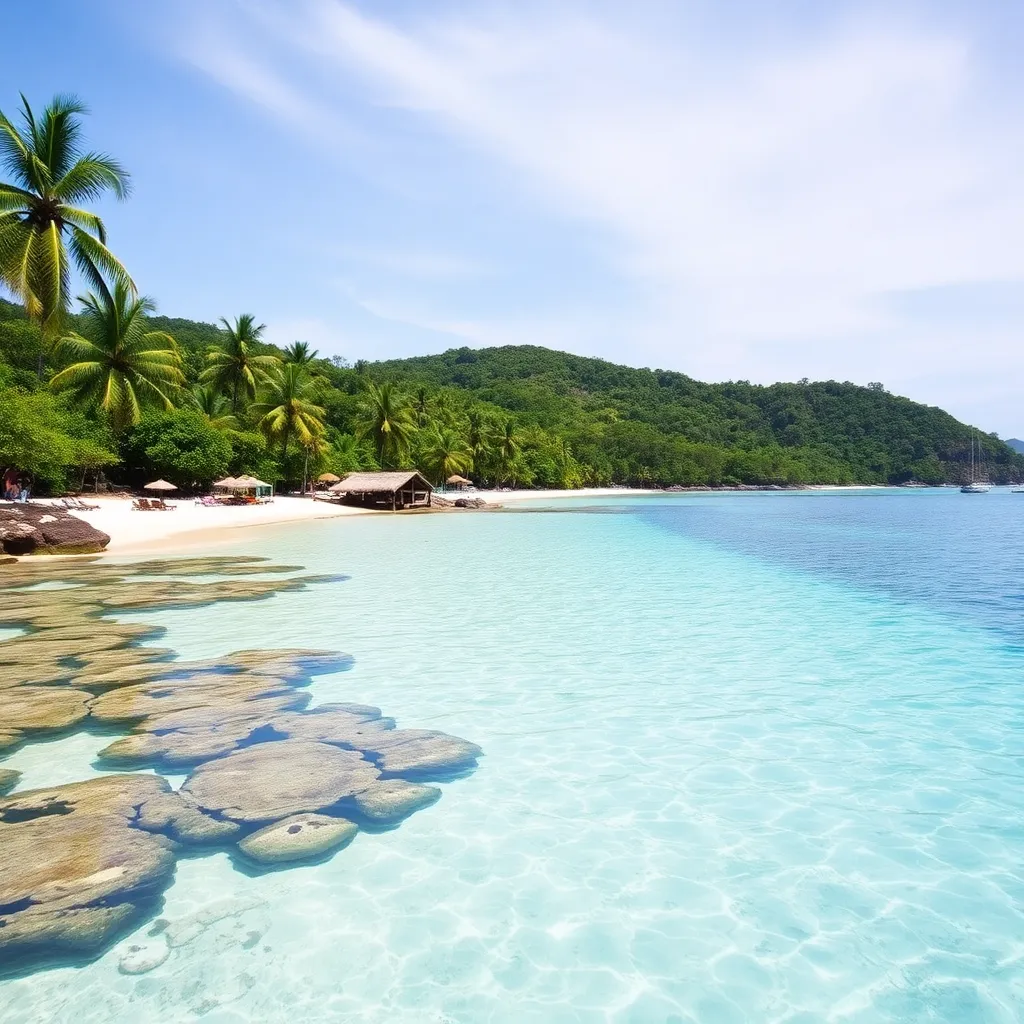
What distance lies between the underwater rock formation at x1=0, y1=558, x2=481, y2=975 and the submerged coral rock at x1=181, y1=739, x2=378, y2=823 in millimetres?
12

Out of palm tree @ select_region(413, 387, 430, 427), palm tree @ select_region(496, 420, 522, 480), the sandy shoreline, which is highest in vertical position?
palm tree @ select_region(413, 387, 430, 427)

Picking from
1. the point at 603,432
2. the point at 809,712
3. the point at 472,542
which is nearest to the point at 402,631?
the point at 809,712

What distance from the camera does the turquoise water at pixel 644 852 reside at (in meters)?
2.82

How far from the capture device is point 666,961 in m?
3.04

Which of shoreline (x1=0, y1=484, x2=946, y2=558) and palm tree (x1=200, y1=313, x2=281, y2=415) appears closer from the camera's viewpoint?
shoreline (x1=0, y1=484, x2=946, y2=558)

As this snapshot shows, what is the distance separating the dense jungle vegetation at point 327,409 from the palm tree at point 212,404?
132 millimetres

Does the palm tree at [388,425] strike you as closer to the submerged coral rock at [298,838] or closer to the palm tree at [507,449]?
the palm tree at [507,449]

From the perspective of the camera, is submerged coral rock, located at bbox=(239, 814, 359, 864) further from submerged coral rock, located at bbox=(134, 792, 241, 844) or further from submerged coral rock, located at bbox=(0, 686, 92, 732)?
submerged coral rock, located at bbox=(0, 686, 92, 732)

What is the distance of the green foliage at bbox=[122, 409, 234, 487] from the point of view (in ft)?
118

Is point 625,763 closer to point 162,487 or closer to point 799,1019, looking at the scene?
point 799,1019

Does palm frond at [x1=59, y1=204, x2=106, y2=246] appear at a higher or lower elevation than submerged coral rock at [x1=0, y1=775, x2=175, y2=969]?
higher

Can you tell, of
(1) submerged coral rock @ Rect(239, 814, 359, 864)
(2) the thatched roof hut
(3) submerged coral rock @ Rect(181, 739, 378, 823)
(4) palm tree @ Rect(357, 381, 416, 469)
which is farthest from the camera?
(4) palm tree @ Rect(357, 381, 416, 469)

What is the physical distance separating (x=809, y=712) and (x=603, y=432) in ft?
299

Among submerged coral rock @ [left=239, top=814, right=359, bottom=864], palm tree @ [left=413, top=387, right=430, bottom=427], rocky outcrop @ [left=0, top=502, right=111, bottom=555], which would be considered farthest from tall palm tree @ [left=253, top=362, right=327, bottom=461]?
submerged coral rock @ [left=239, top=814, right=359, bottom=864]
